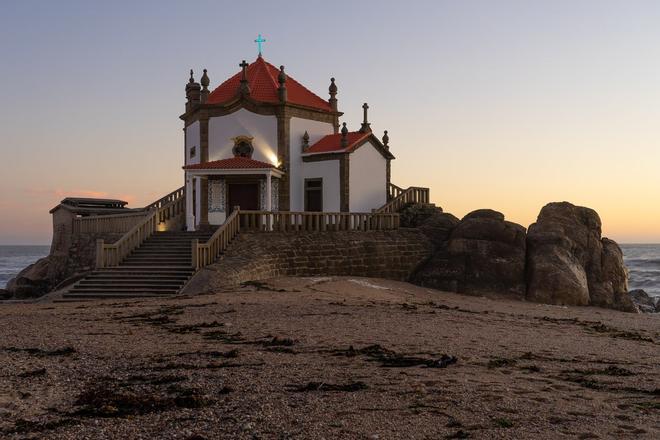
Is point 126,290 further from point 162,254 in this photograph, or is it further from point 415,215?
point 415,215

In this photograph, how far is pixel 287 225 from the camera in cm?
2503

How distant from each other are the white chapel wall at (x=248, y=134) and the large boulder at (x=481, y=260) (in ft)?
30.7

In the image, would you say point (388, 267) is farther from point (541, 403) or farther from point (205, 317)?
point (541, 403)

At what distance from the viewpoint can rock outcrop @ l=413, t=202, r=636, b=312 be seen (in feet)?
83.4

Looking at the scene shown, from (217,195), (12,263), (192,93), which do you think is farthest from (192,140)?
(12,263)

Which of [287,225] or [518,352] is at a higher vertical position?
[287,225]

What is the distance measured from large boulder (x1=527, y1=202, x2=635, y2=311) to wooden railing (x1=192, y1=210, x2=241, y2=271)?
38.3ft

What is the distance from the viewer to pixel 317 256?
2462 centimetres

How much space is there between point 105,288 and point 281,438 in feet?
54.4

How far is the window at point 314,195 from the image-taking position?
31.4 m

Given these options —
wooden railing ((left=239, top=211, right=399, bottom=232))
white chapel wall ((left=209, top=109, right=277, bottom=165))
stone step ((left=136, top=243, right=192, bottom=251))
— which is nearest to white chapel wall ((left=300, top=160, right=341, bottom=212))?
white chapel wall ((left=209, top=109, right=277, bottom=165))

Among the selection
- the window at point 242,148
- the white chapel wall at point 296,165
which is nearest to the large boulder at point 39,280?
the window at point 242,148

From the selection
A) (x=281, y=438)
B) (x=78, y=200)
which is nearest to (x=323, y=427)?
(x=281, y=438)

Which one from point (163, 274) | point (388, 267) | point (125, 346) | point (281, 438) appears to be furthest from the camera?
point (388, 267)
